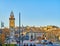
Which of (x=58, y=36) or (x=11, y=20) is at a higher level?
(x=11, y=20)

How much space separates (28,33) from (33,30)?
1.81 meters

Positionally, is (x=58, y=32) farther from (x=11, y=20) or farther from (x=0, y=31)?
(x=0, y=31)

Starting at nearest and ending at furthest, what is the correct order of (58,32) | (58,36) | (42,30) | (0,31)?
(0,31) < (58,36) < (58,32) < (42,30)

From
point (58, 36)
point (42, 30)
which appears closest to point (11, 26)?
point (58, 36)

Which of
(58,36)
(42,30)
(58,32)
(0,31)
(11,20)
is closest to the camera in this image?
(0,31)

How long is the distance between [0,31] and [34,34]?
1615 cm

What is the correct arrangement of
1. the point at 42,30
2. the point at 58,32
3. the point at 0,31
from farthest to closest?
the point at 42,30 → the point at 58,32 → the point at 0,31

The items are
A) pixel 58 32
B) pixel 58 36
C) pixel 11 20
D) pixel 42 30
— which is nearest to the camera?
pixel 11 20

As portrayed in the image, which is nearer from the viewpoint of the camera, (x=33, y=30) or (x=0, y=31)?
(x=0, y=31)

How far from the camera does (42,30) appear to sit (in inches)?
1464

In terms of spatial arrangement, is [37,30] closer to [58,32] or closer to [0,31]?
[58,32]

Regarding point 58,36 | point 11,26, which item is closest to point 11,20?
point 11,26

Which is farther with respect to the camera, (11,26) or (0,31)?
(11,26)

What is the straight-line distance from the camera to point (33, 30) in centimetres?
3772
